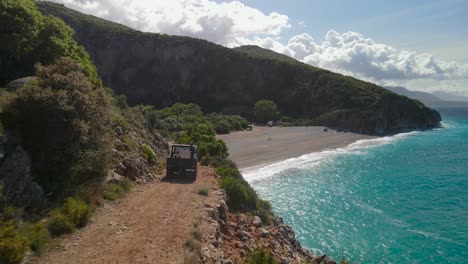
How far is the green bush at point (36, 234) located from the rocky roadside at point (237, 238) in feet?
14.6

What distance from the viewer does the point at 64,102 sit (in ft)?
40.6

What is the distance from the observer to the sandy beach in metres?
52.2

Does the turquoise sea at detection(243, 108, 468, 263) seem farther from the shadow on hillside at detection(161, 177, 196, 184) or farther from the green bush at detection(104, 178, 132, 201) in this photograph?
the green bush at detection(104, 178, 132, 201)

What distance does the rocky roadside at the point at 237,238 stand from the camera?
11336mm

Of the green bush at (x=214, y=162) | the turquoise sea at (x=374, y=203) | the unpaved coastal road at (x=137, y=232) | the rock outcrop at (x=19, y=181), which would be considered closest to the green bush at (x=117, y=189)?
the unpaved coastal road at (x=137, y=232)

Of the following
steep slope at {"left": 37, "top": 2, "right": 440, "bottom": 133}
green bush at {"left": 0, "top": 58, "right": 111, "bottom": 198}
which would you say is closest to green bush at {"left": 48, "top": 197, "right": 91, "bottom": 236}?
green bush at {"left": 0, "top": 58, "right": 111, "bottom": 198}

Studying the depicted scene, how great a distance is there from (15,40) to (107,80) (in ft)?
369

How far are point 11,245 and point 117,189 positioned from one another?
6593 millimetres

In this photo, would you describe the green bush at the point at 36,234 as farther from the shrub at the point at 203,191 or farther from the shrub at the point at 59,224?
the shrub at the point at 203,191

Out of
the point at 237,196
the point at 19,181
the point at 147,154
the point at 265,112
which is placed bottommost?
the point at 237,196

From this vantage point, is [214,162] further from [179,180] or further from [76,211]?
[76,211]

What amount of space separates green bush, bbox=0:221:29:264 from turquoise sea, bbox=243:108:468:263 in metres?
19.0

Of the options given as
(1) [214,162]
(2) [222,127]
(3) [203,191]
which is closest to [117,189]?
(3) [203,191]

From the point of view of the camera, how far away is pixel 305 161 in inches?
2062
